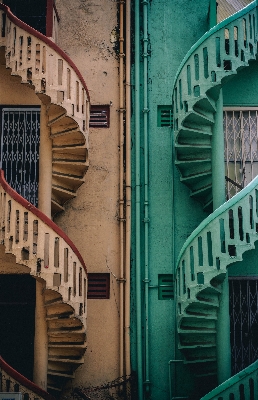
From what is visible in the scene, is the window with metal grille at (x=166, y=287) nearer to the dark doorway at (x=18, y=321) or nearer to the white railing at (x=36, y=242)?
the white railing at (x=36, y=242)

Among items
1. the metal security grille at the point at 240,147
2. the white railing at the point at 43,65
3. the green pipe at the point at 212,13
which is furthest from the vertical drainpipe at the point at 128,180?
the metal security grille at the point at 240,147

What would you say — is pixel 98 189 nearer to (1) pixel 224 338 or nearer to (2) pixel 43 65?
(2) pixel 43 65

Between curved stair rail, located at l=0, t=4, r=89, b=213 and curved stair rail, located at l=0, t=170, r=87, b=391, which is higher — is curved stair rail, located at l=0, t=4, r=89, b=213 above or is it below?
above

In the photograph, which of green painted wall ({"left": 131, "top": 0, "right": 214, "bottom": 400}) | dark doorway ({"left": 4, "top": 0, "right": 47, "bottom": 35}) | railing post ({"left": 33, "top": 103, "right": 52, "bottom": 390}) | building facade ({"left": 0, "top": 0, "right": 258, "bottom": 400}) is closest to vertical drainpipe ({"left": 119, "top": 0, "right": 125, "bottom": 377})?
building facade ({"left": 0, "top": 0, "right": 258, "bottom": 400})

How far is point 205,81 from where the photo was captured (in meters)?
10.6

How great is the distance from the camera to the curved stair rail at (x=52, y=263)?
31.6ft

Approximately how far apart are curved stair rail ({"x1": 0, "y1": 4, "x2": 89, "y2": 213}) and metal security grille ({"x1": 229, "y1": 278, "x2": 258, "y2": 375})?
322 cm

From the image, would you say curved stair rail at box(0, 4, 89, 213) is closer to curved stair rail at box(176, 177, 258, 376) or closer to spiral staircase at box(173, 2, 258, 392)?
spiral staircase at box(173, 2, 258, 392)

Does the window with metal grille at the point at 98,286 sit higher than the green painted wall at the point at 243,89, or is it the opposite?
the green painted wall at the point at 243,89

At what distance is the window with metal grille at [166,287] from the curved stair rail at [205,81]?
1383 mm

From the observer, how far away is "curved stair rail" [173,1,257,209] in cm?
1066

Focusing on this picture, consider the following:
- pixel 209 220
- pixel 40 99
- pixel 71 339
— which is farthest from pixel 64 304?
pixel 40 99

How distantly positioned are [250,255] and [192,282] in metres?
1.54

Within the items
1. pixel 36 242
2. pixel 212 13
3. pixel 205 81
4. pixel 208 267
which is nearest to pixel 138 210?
pixel 208 267
